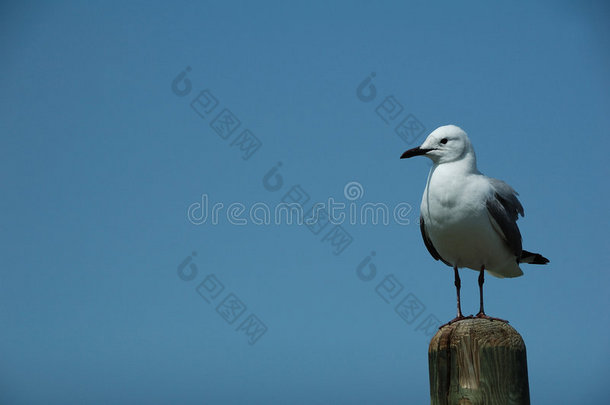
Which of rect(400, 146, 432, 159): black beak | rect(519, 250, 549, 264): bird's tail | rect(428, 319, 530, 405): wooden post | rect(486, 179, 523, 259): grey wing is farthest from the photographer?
rect(519, 250, 549, 264): bird's tail

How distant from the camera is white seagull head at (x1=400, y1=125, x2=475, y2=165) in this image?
7.05 m

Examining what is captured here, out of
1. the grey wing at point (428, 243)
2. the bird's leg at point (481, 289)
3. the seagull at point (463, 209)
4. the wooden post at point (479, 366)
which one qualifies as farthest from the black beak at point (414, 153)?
the wooden post at point (479, 366)

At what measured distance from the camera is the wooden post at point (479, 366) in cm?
416

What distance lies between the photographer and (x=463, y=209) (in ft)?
22.2

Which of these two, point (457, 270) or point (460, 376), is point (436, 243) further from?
point (460, 376)

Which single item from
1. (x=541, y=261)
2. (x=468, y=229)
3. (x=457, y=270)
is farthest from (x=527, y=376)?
(x=541, y=261)

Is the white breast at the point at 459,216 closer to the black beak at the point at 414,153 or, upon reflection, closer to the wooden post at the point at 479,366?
the black beak at the point at 414,153

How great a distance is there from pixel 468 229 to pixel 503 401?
9.52 ft

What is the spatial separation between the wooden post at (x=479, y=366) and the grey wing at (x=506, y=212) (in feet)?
9.06

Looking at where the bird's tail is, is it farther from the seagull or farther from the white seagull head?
the white seagull head

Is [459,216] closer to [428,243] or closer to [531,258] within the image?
[428,243]

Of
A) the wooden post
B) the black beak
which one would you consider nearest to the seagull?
the black beak

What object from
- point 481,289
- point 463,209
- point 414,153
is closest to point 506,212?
point 463,209

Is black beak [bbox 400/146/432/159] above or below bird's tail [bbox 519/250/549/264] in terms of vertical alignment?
above
